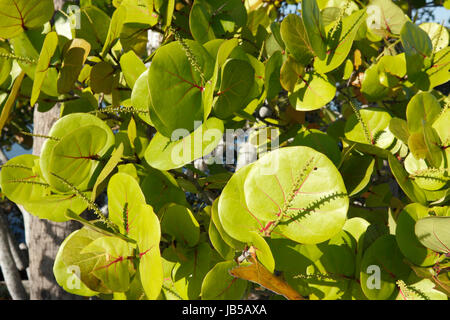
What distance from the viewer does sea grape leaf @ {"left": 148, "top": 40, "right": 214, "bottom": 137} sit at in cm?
50

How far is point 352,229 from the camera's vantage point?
0.61 metres

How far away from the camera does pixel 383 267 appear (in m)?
0.57

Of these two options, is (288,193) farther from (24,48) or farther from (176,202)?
(24,48)

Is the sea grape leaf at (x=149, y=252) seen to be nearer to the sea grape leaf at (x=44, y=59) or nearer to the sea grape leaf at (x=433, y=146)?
the sea grape leaf at (x=44, y=59)

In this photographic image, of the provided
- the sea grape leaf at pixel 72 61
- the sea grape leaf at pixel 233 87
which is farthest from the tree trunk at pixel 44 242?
the sea grape leaf at pixel 233 87

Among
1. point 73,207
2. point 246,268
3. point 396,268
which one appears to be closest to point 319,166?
point 246,268

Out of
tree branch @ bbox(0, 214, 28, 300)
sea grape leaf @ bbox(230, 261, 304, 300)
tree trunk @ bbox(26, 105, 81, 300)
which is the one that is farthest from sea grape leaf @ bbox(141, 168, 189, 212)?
tree branch @ bbox(0, 214, 28, 300)

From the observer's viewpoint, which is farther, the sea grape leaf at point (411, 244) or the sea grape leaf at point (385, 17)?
the sea grape leaf at point (385, 17)

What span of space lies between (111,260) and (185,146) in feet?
0.64

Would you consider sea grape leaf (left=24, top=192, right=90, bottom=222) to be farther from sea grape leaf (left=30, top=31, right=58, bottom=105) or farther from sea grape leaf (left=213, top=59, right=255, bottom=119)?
sea grape leaf (left=213, top=59, right=255, bottom=119)

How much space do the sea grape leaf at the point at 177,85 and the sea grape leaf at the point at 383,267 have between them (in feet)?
1.11

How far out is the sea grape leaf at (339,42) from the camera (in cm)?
60
